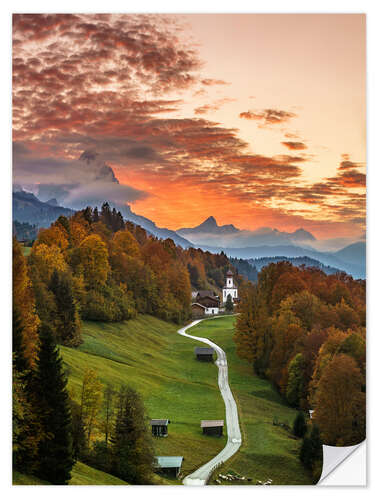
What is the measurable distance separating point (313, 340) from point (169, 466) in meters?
4.37

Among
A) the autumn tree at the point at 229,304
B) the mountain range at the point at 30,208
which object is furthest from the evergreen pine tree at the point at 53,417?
the autumn tree at the point at 229,304

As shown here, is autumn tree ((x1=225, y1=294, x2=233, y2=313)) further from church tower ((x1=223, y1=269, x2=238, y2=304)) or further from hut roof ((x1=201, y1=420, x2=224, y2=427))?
hut roof ((x1=201, y1=420, x2=224, y2=427))

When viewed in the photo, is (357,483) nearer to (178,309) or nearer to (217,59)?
(178,309)

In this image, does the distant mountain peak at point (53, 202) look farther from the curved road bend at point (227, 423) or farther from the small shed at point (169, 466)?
the small shed at point (169, 466)

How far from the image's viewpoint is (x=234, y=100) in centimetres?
1127

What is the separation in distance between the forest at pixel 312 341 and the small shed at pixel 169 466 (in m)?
2.67

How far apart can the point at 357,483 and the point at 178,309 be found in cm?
556

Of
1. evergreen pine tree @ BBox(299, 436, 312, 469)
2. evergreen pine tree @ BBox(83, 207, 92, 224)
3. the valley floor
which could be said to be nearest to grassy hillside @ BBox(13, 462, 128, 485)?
the valley floor

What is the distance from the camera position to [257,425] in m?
10.9

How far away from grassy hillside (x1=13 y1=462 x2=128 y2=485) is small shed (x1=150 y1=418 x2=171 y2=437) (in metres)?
1.21

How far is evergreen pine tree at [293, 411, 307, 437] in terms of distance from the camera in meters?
10.8

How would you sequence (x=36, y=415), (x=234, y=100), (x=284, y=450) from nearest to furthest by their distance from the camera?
(x=36, y=415)
(x=284, y=450)
(x=234, y=100)

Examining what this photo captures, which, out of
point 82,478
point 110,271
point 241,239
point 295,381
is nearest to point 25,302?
point 110,271
